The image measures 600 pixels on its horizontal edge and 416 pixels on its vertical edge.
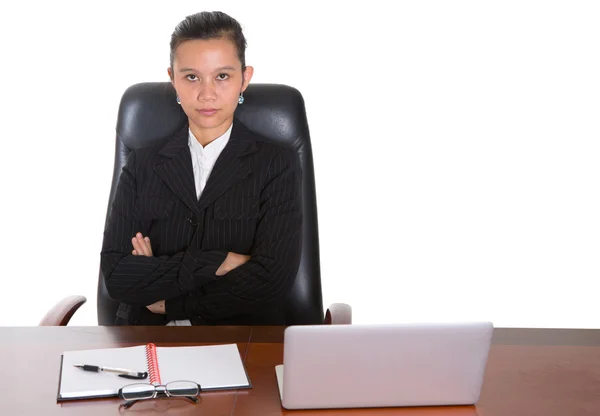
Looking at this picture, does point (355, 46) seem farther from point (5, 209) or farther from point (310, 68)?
point (5, 209)

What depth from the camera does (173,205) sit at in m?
2.38

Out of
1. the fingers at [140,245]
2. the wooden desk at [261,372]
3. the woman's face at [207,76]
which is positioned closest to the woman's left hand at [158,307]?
the fingers at [140,245]

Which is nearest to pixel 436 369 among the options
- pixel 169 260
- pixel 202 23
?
pixel 169 260

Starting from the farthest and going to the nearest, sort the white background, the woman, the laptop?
the white background
the woman
the laptop

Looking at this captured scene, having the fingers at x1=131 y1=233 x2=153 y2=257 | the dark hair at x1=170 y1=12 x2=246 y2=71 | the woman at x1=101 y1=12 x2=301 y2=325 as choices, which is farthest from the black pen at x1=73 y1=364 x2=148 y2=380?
the dark hair at x1=170 y1=12 x2=246 y2=71

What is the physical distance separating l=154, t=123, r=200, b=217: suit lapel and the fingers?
0.49 ft

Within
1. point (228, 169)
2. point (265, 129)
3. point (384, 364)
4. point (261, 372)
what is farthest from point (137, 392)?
point (265, 129)

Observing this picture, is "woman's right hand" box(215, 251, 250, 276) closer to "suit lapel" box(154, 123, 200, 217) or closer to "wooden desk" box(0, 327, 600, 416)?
"suit lapel" box(154, 123, 200, 217)

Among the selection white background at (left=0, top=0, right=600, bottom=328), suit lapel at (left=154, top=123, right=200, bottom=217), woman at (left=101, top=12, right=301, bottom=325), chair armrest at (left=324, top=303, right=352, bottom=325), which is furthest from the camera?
white background at (left=0, top=0, right=600, bottom=328)

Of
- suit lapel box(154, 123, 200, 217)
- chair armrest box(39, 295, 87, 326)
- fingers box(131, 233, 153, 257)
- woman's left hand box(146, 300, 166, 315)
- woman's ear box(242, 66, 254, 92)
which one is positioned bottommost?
woman's left hand box(146, 300, 166, 315)

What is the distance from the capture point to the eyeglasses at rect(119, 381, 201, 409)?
1.56 metres

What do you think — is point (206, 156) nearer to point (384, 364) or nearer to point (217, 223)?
point (217, 223)

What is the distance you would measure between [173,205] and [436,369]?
109 centimetres

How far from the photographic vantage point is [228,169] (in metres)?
2.38
